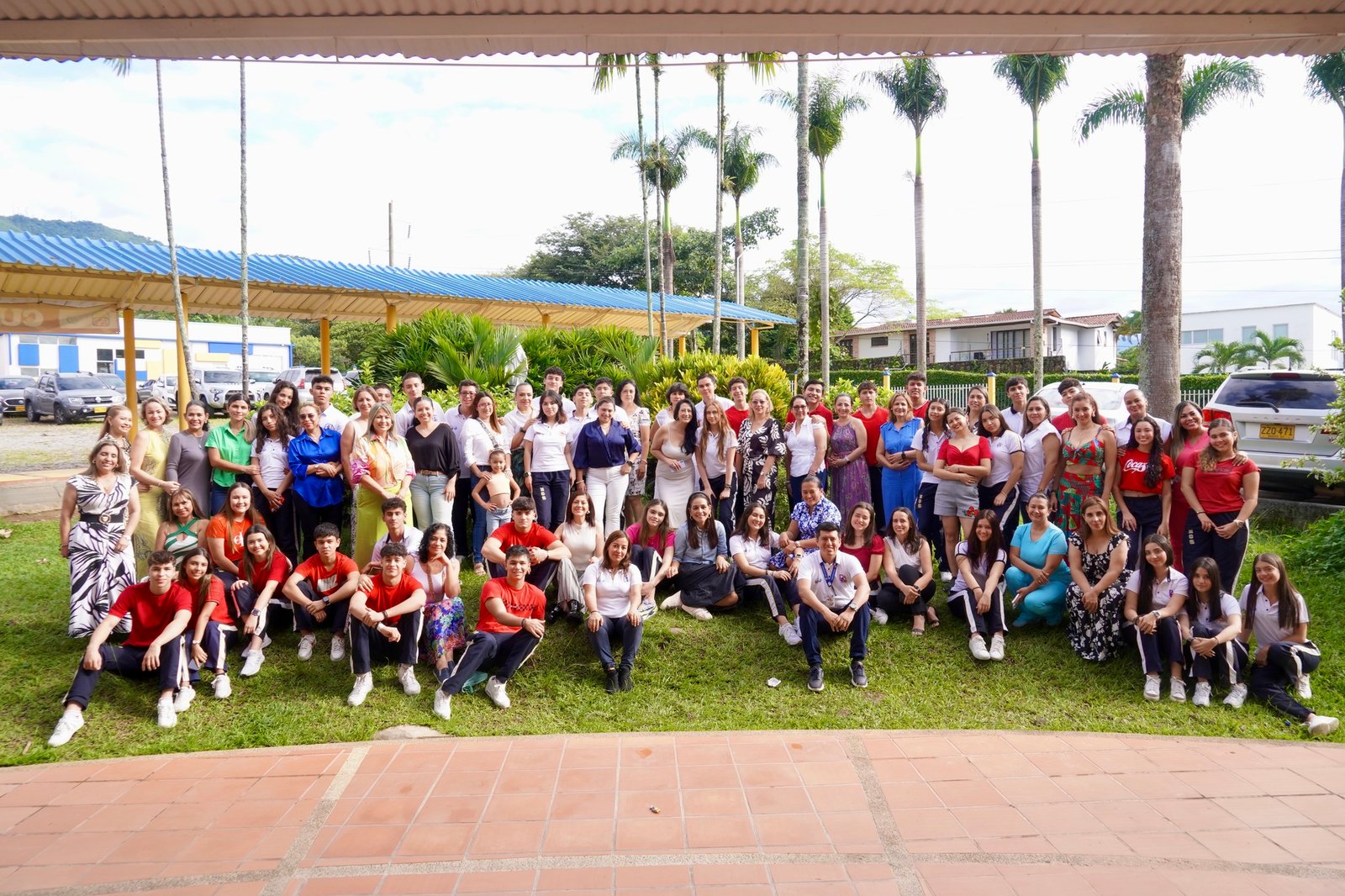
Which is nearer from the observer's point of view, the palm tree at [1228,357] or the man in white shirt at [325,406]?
the man in white shirt at [325,406]

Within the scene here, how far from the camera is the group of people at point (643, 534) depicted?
6098 millimetres

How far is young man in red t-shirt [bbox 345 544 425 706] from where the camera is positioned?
6.07m

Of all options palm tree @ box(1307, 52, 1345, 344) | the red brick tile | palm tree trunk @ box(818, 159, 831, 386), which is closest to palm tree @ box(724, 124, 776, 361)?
palm tree trunk @ box(818, 159, 831, 386)

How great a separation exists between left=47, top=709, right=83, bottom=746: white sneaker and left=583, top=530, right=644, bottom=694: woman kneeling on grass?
3.18 m

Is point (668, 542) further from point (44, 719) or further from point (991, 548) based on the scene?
point (44, 719)

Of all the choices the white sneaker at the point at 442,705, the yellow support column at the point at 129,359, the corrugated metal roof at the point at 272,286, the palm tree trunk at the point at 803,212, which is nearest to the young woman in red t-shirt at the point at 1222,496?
the white sneaker at the point at 442,705

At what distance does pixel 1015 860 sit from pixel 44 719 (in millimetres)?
5713

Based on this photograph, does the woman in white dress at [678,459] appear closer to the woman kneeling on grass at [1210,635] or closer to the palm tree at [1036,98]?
the woman kneeling on grass at [1210,635]

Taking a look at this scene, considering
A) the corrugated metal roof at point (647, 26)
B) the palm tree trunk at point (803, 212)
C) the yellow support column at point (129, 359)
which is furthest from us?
the palm tree trunk at point (803, 212)

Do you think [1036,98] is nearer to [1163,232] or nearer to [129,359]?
[1163,232]

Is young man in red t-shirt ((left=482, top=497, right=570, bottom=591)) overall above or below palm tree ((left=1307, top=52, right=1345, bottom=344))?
below

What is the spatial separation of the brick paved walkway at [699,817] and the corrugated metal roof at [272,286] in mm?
9790

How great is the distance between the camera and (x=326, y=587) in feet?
21.5

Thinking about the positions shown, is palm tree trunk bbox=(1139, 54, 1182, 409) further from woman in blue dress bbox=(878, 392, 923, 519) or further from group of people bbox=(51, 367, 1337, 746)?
woman in blue dress bbox=(878, 392, 923, 519)
